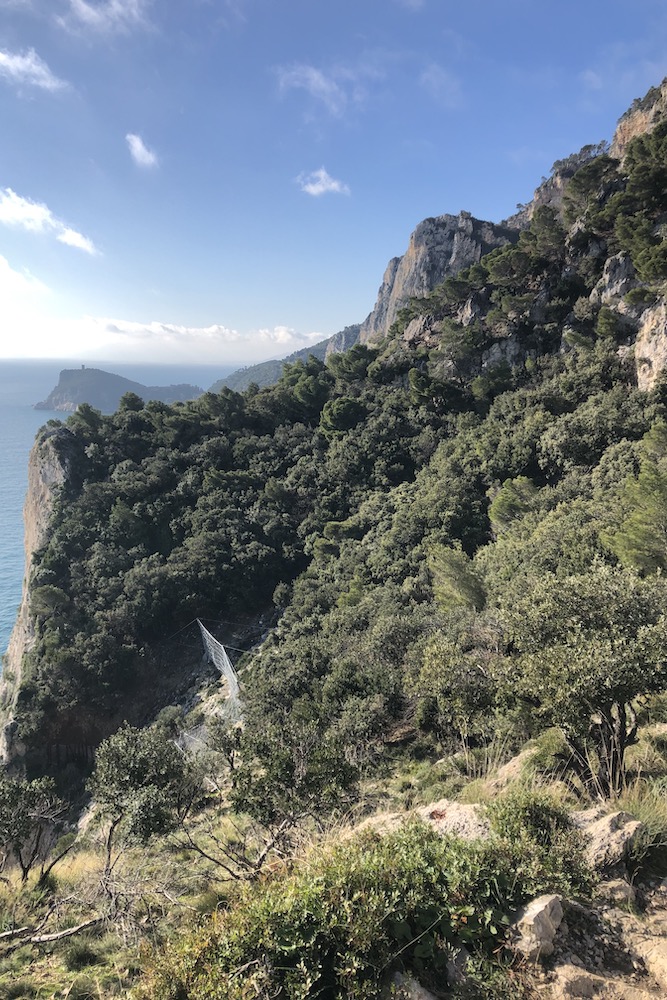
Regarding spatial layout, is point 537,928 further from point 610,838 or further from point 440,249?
point 440,249

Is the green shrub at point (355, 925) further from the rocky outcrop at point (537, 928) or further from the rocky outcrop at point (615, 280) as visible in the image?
the rocky outcrop at point (615, 280)

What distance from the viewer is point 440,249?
8481cm

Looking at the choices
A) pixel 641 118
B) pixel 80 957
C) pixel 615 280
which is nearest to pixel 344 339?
Answer: pixel 641 118

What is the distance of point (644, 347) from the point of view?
2973 centimetres

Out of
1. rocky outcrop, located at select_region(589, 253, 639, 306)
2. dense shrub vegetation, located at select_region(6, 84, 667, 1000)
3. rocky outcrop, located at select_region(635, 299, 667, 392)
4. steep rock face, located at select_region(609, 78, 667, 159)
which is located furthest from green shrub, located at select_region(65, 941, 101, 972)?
steep rock face, located at select_region(609, 78, 667, 159)

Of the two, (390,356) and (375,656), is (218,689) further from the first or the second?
(390,356)

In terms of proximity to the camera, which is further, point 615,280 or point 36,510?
point 36,510

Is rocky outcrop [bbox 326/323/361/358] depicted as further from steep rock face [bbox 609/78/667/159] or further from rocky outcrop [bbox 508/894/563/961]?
rocky outcrop [bbox 508/894/563/961]

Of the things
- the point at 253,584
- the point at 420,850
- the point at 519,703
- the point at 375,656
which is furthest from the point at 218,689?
the point at 420,850

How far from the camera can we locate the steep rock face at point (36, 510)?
1378 inches

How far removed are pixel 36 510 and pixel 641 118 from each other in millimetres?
70255

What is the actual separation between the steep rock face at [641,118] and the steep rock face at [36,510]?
5711 cm

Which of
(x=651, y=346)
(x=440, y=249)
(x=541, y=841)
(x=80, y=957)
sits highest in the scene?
(x=440, y=249)

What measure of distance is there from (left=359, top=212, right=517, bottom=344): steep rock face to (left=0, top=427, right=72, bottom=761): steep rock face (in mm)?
44461
